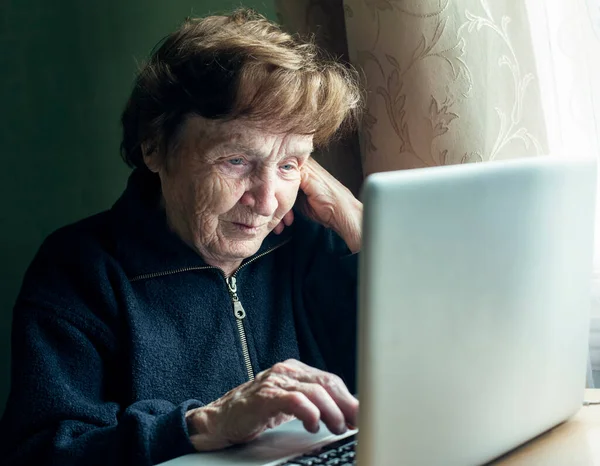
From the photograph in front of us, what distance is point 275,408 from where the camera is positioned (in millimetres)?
1050

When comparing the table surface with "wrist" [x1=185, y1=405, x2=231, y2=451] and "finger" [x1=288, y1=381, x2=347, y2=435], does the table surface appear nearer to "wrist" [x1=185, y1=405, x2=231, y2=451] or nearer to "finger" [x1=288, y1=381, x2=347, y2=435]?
"finger" [x1=288, y1=381, x2=347, y2=435]

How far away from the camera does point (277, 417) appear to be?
111 cm

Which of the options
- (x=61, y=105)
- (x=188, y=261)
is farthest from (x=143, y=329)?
(x=61, y=105)

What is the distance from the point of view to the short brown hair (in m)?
1.35

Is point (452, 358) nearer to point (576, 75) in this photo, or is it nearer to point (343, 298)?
point (343, 298)

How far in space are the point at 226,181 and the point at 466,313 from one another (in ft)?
1.97

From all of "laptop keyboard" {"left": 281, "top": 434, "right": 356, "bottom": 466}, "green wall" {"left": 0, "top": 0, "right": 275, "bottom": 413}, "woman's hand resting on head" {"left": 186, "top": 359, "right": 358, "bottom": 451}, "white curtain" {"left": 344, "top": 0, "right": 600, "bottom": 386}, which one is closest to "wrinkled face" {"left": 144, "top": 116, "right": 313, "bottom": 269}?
"white curtain" {"left": 344, "top": 0, "right": 600, "bottom": 386}

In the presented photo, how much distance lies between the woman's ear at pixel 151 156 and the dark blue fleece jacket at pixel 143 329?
0.05m

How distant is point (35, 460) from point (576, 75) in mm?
1056

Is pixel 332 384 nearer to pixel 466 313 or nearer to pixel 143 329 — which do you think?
pixel 466 313

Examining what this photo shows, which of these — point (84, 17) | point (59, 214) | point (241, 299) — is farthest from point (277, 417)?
point (84, 17)

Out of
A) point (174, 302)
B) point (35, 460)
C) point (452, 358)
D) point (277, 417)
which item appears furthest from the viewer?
point (174, 302)

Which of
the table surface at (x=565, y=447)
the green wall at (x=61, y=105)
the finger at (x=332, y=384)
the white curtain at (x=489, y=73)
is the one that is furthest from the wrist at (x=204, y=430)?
the green wall at (x=61, y=105)

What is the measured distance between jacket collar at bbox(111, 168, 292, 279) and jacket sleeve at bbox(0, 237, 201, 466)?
7 centimetres
